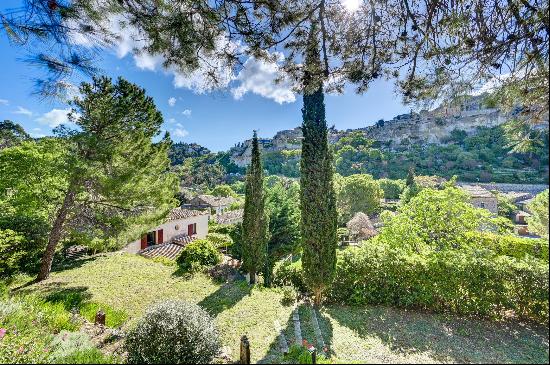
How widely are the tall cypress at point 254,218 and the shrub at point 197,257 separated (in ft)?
8.49

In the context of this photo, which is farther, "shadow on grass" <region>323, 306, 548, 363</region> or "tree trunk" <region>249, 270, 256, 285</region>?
"tree trunk" <region>249, 270, 256, 285</region>

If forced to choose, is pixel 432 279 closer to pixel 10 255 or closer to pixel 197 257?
pixel 197 257

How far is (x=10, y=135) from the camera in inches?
677

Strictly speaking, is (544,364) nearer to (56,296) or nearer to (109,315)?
(109,315)

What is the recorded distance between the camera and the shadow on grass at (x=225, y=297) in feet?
25.0

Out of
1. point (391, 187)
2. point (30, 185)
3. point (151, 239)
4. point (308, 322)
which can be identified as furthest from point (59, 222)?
point (391, 187)

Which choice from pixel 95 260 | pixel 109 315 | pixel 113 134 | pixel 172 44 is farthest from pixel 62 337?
pixel 95 260

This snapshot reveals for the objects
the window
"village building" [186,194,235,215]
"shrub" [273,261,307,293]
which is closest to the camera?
"shrub" [273,261,307,293]

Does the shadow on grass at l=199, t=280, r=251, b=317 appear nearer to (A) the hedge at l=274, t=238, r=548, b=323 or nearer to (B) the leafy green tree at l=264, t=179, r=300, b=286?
(A) the hedge at l=274, t=238, r=548, b=323

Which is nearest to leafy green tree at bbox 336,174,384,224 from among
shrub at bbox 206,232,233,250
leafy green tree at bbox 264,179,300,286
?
shrub at bbox 206,232,233,250

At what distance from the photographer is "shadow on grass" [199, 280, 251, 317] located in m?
7.61

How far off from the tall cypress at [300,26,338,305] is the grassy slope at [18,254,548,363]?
1.20 m

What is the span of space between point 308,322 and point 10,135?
873 inches

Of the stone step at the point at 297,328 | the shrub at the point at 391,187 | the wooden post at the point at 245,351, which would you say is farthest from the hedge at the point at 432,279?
the shrub at the point at 391,187
